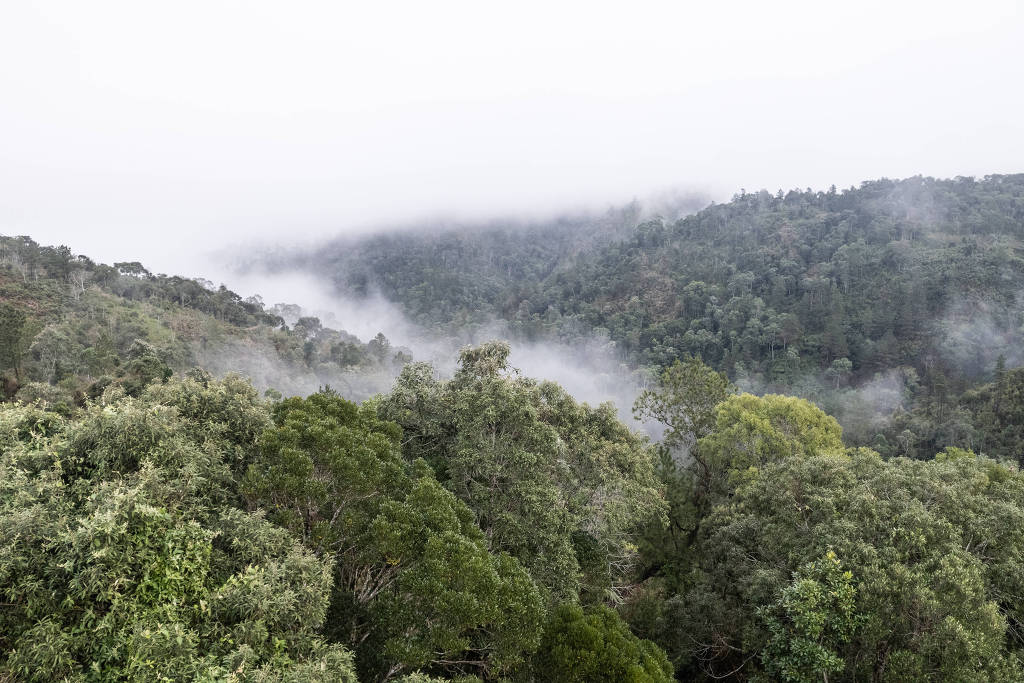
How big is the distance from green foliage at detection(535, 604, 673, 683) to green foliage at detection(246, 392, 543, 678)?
0.67 meters

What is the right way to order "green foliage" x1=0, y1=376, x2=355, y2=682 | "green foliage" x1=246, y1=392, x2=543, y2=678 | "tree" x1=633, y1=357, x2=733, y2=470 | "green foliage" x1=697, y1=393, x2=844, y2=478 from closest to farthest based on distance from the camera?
"green foliage" x1=0, y1=376, x2=355, y2=682 < "green foliage" x1=246, y1=392, x2=543, y2=678 < "green foliage" x1=697, y1=393, x2=844, y2=478 < "tree" x1=633, y1=357, x2=733, y2=470

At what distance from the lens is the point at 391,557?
1034cm

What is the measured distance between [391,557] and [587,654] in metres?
4.21

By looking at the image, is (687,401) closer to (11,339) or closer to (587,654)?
(587,654)

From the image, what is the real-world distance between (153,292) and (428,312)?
91567mm

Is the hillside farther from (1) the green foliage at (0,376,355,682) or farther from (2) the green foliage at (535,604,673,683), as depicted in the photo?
(2) the green foliage at (535,604,673,683)

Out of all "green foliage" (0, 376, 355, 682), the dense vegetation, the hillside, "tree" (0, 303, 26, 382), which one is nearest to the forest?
"green foliage" (0, 376, 355, 682)

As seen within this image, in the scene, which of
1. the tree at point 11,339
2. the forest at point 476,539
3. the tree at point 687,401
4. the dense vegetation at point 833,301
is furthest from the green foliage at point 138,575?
the dense vegetation at point 833,301

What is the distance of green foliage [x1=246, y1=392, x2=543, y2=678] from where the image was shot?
373 inches

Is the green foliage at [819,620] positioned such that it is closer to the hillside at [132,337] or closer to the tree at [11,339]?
the hillside at [132,337]

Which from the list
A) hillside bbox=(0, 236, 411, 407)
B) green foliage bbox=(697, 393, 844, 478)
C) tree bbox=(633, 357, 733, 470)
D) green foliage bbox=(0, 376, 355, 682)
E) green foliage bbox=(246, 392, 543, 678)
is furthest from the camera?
hillside bbox=(0, 236, 411, 407)

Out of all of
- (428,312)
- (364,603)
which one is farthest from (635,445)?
(428,312)

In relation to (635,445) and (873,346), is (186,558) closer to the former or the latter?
(635,445)

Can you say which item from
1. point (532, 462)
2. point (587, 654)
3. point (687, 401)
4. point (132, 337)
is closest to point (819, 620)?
point (587, 654)
